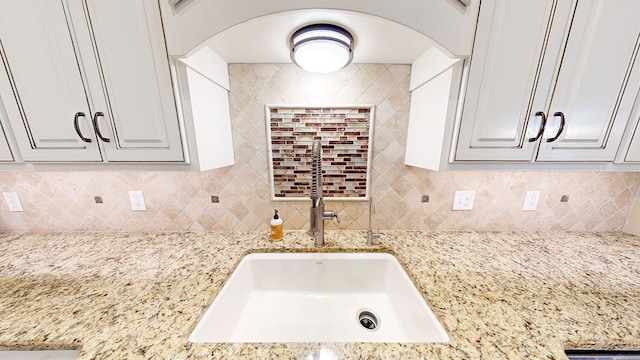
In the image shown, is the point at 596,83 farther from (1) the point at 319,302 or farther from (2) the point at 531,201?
(1) the point at 319,302

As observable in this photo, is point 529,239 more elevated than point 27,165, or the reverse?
point 27,165

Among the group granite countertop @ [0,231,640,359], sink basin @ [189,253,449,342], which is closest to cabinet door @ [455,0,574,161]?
granite countertop @ [0,231,640,359]

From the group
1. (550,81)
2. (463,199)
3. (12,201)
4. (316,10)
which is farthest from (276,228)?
(12,201)

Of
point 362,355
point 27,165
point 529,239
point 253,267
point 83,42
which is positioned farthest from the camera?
point 529,239

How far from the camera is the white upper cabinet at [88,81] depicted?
2.19ft

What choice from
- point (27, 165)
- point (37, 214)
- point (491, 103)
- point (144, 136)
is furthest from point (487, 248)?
point (37, 214)

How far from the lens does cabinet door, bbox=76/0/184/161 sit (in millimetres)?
664

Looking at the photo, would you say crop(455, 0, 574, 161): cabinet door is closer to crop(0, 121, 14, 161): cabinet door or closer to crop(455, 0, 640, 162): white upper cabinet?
crop(455, 0, 640, 162): white upper cabinet

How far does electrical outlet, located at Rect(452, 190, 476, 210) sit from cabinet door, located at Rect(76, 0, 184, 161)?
55.6 inches

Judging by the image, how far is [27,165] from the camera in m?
0.81

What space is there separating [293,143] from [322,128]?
0.18m

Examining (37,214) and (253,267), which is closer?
(253,267)

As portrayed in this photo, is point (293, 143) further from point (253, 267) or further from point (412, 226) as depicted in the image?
point (412, 226)

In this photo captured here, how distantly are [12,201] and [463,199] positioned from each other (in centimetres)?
260
